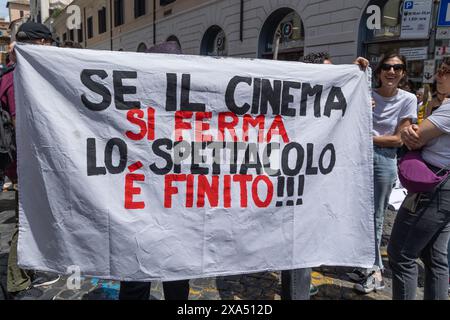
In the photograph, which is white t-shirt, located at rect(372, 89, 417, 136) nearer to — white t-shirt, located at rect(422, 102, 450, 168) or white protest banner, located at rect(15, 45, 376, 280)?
white protest banner, located at rect(15, 45, 376, 280)

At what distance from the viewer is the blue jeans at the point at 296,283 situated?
2.28 m

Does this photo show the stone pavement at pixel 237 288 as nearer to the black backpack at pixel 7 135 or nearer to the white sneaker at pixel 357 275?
the white sneaker at pixel 357 275

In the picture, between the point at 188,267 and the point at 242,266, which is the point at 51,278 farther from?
the point at 242,266

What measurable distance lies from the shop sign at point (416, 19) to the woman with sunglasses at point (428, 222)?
6.53m

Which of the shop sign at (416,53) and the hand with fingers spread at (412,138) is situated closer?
the hand with fingers spread at (412,138)

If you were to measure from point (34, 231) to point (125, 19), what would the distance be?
77.5ft

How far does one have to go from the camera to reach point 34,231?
1902mm

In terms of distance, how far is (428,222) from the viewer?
6.77ft

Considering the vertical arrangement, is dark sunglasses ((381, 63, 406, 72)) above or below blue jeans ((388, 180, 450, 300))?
above

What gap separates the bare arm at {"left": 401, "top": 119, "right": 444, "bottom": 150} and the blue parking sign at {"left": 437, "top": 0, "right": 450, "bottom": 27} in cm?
646

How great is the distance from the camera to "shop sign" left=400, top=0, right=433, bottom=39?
766cm

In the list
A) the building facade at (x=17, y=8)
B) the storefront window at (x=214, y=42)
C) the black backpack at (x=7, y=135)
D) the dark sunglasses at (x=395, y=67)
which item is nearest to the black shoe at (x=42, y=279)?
the black backpack at (x=7, y=135)

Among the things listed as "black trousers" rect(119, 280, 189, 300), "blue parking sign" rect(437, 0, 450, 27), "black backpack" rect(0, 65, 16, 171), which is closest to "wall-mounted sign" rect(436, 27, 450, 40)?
"blue parking sign" rect(437, 0, 450, 27)
